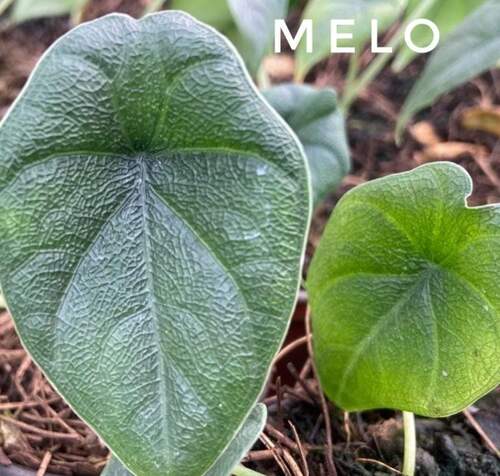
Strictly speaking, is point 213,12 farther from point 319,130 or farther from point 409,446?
point 409,446

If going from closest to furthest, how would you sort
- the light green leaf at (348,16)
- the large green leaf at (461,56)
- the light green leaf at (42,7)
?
the large green leaf at (461,56) < the light green leaf at (348,16) < the light green leaf at (42,7)

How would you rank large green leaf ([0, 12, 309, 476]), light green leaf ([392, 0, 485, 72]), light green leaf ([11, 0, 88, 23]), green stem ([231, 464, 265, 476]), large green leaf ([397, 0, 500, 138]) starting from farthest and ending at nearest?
light green leaf ([11, 0, 88, 23]) → light green leaf ([392, 0, 485, 72]) → large green leaf ([397, 0, 500, 138]) → green stem ([231, 464, 265, 476]) → large green leaf ([0, 12, 309, 476])

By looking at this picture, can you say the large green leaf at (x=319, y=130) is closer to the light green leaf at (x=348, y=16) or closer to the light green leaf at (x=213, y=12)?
the light green leaf at (x=348, y=16)

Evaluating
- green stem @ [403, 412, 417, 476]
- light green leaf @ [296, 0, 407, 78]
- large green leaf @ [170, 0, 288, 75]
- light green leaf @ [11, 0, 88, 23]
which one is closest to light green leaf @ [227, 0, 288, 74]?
large green leaf @ [170, 0, 288, 75]

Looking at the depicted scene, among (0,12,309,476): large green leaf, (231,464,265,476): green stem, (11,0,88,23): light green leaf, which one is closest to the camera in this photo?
(0,12,309,476): large green leaf

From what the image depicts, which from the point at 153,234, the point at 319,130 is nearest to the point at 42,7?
the point at 319,130

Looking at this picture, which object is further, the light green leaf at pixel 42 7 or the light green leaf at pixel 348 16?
the light green leaf at pixel 42 7

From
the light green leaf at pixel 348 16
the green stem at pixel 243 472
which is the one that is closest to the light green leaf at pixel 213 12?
the light green leaf at pixel 348 16

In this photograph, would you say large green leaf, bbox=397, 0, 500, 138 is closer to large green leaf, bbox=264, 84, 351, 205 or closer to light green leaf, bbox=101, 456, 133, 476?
large green leaf, bbox=264, 84, 351, 205
